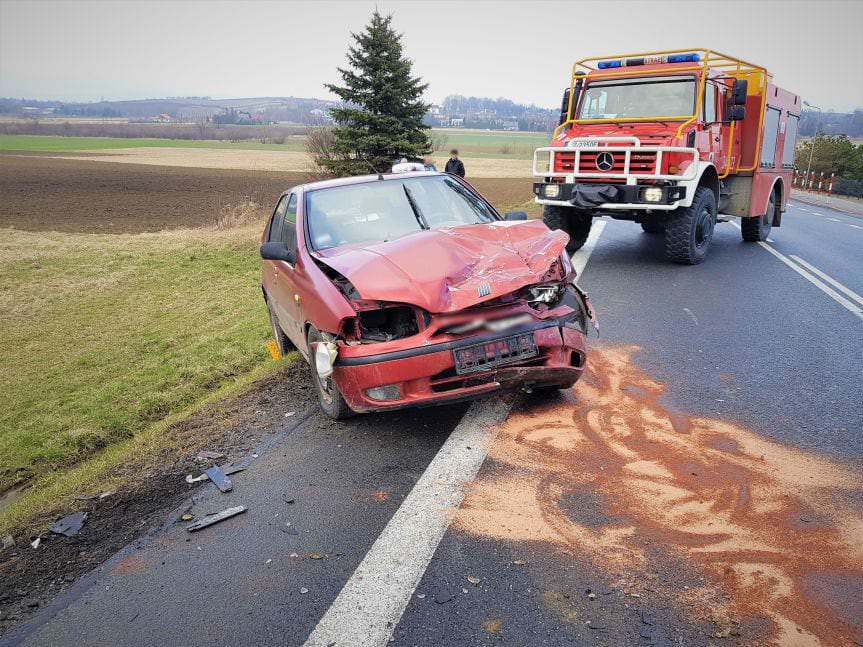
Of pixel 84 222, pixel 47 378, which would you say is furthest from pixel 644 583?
pixel 84 222

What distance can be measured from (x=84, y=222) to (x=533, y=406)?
2222cm

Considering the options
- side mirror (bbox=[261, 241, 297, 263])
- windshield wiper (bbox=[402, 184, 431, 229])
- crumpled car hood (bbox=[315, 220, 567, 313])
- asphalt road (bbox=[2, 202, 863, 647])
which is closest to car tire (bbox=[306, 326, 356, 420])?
asphalt road (bbox=[2, 202, 863, 647])

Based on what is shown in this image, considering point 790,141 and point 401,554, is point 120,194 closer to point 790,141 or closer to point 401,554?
point 790,141

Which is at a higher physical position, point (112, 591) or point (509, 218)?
point (509, 218)

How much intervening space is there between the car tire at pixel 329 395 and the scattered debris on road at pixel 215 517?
107cm

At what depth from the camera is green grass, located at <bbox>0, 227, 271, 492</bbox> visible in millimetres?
6156

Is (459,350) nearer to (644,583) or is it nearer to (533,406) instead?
(533,406)

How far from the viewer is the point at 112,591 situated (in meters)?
2.93

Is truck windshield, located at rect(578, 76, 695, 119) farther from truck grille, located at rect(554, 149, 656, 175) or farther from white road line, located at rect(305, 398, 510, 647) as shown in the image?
white road line, located at rect(305, 398, 510, 647)

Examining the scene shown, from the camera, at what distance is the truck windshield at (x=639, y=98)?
10.3m

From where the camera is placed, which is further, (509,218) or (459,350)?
(509,218)

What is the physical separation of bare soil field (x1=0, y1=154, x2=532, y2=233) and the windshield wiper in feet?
53.9

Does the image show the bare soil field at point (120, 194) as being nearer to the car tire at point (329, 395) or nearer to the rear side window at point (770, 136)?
the rear side window at point (770, 136)

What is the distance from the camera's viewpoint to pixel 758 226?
507 inches
